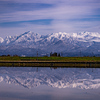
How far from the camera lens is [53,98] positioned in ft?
97.0

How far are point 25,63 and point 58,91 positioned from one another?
7151 cm

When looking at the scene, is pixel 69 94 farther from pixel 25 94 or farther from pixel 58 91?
pixel 25 94

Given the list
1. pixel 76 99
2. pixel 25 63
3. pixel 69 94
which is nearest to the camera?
pixel 76 99

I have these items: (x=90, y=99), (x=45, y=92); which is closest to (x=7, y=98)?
(x=45, y=92)

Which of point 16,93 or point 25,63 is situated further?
point 25,63

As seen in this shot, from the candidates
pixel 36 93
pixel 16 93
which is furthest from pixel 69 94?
pixel 16 93

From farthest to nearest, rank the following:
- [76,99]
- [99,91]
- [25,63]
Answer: [25,63] → [99,91] → [76,99]

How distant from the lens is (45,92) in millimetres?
33812

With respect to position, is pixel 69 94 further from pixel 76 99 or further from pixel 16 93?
pixel 16 93

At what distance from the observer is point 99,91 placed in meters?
34.7

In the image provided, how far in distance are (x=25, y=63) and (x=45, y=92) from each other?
72227 mm

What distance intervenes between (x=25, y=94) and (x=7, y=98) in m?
3.35

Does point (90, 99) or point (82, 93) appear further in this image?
point (82, 93)

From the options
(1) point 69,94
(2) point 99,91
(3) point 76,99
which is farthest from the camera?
(2) point 99,91
